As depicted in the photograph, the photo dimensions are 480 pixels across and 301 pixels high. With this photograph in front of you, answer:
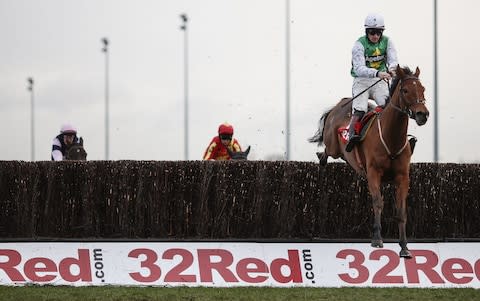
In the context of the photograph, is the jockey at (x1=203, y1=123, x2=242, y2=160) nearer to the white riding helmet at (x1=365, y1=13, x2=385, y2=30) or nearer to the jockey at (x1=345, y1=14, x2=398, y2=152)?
the jockey at (x1=345, y1=14, x2=398, y2=152)

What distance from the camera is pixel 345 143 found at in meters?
13.7

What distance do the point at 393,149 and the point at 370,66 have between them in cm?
120

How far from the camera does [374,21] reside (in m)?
12.6

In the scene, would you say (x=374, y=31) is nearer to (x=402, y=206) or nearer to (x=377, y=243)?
(x=402, y=206)

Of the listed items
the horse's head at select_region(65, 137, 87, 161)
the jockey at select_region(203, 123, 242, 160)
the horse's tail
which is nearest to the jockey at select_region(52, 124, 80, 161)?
the horse's head at select_region(65, 137, 87, 161)

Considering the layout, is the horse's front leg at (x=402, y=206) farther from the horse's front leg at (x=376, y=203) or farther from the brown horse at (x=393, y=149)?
the horse's front leg at (x=376, y=203)

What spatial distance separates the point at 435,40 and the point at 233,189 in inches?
506

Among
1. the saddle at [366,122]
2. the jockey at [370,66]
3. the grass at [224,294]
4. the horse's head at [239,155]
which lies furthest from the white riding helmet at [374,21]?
the horse's head at [239,155]

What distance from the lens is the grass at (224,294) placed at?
38.6 ft

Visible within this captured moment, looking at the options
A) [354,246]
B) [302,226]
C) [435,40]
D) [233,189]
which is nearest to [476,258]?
[354,246]

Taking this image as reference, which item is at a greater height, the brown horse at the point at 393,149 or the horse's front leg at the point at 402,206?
the brown horse at the point at 393,149

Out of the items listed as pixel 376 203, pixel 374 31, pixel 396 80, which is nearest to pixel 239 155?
pixel 374 31

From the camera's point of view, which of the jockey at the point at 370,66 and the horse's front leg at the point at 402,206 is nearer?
the horse's front leg at the point at 402,206

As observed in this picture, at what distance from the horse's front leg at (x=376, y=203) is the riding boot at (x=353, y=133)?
629 mm
